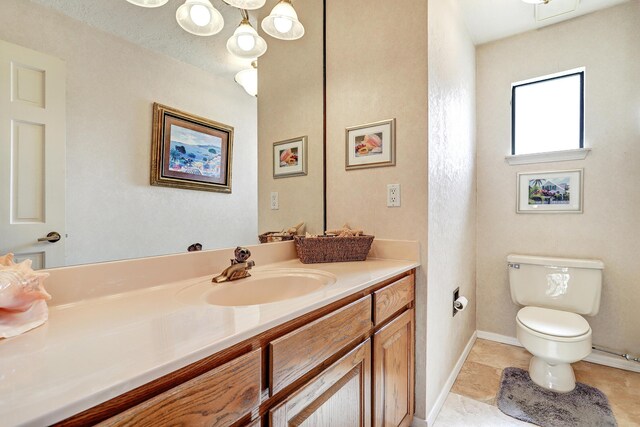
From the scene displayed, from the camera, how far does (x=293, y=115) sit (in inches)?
66.2

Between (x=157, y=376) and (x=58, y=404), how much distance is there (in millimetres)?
123

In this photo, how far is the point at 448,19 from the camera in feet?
6.01

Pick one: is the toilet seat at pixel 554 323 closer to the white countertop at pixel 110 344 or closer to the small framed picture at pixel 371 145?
the small framed picture at pixel 371 145

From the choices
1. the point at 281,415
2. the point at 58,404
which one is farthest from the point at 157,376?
the point at 281,415

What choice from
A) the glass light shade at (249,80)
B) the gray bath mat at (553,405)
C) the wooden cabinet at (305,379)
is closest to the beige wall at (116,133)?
the glass light shade at (249,80)

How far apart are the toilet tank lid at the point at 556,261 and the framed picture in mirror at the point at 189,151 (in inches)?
85.3

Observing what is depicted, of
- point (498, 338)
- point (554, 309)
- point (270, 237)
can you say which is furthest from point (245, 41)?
point (498, 338)

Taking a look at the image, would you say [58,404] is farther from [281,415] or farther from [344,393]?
[344,393]

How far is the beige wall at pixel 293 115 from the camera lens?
149 centimetres

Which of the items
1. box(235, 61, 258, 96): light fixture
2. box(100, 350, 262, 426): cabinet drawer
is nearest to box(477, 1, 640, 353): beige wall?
box(235, 61, 258, 96): light fixture

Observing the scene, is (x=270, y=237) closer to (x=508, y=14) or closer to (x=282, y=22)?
(x=282, y=22)

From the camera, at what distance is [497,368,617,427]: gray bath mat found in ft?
5.09

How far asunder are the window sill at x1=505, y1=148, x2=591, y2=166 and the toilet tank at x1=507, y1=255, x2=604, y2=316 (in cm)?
74

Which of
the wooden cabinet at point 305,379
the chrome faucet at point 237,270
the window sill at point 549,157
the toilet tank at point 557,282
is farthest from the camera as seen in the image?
the window sill at point 549,157
